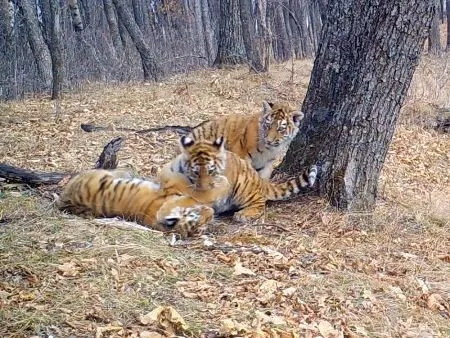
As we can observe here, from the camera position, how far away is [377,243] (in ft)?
17.4

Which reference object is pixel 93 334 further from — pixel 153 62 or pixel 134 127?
pixel 153 62

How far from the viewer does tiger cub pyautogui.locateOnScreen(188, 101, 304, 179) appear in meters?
6.68

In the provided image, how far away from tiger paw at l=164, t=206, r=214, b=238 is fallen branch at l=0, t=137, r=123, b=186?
1406 mm

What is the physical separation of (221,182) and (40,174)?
6.04ft

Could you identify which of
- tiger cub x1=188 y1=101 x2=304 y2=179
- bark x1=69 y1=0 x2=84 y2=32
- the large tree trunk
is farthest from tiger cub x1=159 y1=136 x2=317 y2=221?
bark x1=69 y1=0 x2=84 y2=32

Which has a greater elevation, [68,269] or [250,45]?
[250,45]

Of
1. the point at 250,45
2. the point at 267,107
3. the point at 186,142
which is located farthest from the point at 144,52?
the point at 186,142

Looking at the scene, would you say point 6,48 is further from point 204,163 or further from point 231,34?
point 204,163

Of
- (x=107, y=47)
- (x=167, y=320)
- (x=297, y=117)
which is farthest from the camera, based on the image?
(x=107, y=47)

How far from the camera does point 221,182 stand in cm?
570

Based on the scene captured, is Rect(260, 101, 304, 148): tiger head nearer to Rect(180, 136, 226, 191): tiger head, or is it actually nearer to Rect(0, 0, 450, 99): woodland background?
Rect(180, 136, 226, 191): tiger head

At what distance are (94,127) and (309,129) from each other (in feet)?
12.1

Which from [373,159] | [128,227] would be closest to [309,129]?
[373,159]

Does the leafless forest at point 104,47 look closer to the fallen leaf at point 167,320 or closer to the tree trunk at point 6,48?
the tree trunk at point 6,48
